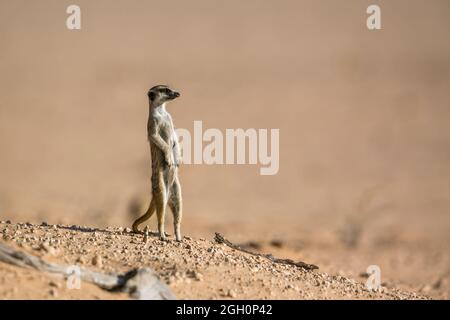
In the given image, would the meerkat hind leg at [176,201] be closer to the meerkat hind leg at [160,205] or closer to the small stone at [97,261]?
the meerkat hind leg at [160,205]

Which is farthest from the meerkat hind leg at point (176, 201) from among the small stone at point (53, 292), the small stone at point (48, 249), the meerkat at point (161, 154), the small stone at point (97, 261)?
the small stone at point (53, 292)

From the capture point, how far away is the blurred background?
64.6 feet

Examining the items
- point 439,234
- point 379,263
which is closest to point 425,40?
point 439,234

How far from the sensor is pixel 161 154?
993cm

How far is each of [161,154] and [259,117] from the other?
2383cm

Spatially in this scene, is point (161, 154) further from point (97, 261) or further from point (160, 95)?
point (97, 261)

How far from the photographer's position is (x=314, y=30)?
47938mm

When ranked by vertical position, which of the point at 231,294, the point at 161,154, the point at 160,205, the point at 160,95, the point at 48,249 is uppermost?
the point at 160,95

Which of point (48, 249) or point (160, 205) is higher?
point (160, 205)

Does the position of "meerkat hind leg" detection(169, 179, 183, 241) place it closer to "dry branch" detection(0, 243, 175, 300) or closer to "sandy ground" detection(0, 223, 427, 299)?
"sandy ground" detection(0, 223, 427, 299)

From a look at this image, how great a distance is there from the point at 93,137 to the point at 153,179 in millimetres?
Answer: 22105

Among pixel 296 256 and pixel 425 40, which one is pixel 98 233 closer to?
pixel 296 256

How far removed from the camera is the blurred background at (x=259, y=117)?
64.6 ft

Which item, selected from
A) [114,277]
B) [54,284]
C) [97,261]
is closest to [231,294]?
[114,277]
